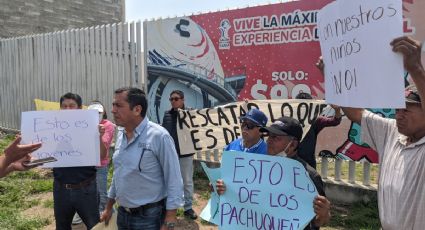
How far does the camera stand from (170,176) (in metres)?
3.05

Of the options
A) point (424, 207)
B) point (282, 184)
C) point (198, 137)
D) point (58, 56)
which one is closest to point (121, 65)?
point (58, 56)

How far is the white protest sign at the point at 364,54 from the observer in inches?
75.2

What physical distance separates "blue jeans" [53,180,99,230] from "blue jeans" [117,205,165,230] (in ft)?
2.41

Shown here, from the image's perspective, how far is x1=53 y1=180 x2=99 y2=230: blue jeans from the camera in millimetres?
3725

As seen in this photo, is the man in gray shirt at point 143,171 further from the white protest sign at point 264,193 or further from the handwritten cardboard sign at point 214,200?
the white protest sign at point 264,193

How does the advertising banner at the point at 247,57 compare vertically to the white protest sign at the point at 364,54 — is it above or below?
above

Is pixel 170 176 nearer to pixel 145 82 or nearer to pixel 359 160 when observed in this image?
pixel 359 160

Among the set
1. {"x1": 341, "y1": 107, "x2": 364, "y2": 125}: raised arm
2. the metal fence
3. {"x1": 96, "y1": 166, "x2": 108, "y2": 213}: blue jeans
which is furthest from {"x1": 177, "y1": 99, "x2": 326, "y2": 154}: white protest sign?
the metal fence

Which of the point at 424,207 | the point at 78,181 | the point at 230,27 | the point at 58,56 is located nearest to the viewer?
the point at 424,207

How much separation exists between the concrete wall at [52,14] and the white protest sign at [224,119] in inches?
460

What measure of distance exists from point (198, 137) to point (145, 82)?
287cm

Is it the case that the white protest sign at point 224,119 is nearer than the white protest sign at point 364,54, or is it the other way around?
the white protest sign at point 364,54

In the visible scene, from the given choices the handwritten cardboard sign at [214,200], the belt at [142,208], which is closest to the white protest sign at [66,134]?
the belt at [142,208]

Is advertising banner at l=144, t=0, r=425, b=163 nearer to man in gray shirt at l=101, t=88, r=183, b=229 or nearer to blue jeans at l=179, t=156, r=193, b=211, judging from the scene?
blue jeans at l=179, t=156, r=193, b=211
